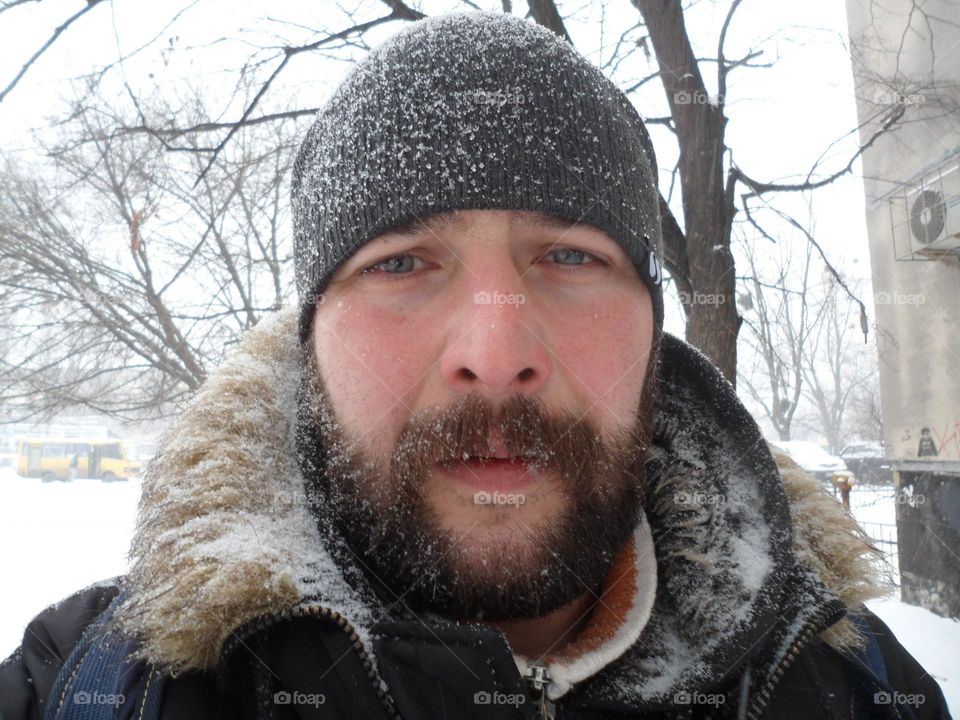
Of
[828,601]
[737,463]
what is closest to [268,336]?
[737,463]

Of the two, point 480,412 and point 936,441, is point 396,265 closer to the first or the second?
point 480,412

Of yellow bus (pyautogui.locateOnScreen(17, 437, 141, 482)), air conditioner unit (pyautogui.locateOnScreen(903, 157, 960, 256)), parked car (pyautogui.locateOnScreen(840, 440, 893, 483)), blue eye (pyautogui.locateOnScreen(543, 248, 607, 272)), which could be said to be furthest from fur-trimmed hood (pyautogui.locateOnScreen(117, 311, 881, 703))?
yellow bus (pyautogui.locateOnScreen(17, 437, 141, 482))

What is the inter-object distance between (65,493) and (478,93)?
921 inches

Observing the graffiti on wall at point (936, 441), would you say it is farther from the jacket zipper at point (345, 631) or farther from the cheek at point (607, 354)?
the jacket zipper at point (345, 631)

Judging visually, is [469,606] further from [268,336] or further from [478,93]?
[478,93]

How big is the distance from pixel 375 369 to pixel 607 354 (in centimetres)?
50

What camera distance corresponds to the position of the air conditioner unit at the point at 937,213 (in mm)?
6184

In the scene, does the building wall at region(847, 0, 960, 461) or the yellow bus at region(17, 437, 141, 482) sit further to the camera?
the yellow bus at region(17, 437, 141, 482)

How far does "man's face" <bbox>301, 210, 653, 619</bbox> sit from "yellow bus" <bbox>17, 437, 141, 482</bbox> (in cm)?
2504

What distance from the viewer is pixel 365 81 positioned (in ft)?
5.53

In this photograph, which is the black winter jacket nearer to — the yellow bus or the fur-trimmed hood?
the fur-trimmed hood

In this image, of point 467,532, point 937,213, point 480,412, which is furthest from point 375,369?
point 937,213

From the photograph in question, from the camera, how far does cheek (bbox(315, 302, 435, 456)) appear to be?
1284mm

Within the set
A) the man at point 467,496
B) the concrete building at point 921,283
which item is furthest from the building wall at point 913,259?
the man at point 467,496
